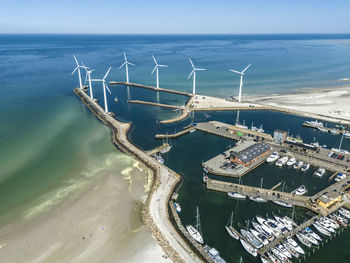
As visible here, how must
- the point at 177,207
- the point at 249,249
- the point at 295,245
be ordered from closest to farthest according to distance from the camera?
the point at 249,249 < the point at 295,245 < the point at 177,207

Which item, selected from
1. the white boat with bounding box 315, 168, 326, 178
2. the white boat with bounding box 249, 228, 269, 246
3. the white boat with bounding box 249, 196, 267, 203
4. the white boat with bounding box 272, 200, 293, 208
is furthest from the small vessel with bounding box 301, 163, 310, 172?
Answer: the white boat with bounding box 249, 228, 269, 246

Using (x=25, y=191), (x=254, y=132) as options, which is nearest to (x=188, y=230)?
(x=25, y=191)

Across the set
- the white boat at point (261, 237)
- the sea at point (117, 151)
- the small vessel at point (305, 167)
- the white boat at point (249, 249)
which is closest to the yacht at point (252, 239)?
the white boat at point (261, 237)

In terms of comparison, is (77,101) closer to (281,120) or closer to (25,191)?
(25,191)

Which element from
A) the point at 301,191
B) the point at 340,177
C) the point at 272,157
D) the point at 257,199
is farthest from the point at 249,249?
the point at 340,177

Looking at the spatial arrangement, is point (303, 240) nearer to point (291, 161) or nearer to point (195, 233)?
point (195, 233)

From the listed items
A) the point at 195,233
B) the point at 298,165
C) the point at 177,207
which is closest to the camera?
the point at 195,233

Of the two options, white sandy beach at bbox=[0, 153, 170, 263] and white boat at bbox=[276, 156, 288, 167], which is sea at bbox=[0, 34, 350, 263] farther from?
white sandy beach at bbox=[0, 153, 170, 263]

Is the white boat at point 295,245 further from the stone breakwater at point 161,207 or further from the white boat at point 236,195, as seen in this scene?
the stone breakwater at point 161,207
